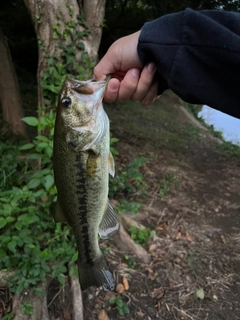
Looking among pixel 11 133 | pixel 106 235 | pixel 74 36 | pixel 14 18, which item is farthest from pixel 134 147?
pixel 106 235

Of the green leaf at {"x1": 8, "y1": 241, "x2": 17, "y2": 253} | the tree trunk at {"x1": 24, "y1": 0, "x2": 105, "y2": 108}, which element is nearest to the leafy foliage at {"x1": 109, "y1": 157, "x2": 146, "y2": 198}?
the tree trunk at {"x1": 24, "y1": 0, "x2": 105, "y2": 108}

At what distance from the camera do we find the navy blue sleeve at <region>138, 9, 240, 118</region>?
60.7 inches

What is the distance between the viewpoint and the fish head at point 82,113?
1709mm

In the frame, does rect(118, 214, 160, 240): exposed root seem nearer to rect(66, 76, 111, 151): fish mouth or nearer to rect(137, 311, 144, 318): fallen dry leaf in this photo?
rect(137, 311, 144, 318): fallen dry leaf

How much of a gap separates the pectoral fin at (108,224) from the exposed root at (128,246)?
6.73 ft

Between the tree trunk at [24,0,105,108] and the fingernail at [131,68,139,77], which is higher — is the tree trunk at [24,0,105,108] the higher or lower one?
the lower one

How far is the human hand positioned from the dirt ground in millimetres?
2077

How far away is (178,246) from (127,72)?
3075 millimetres

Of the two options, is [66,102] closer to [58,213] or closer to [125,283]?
[58,213]

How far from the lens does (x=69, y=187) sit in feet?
6.00

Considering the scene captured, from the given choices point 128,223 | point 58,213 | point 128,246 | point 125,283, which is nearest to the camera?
point 58,213

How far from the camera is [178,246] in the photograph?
14.5ft

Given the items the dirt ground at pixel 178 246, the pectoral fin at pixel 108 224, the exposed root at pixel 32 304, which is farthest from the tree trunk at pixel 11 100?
the pectoral fin at pixel 108 224

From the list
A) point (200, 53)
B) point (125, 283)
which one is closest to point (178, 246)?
point (125, 283)
